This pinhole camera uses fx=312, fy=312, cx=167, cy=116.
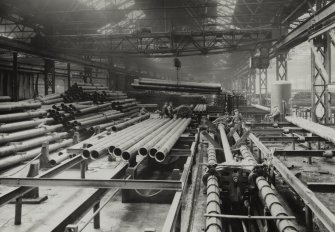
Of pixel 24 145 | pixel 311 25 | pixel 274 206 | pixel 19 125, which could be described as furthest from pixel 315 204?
pixel 311 25

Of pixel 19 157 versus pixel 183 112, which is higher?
pixel 183 112

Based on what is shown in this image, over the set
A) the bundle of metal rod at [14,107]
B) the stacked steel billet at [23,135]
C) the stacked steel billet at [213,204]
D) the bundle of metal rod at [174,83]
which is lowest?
the stacked steel billet at [213,204]

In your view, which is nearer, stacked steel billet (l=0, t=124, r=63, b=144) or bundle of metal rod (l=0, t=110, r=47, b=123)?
stacked steel billet (l=0, t=124, r=63, b=144)

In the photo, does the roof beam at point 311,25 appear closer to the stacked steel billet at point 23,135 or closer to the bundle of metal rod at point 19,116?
the stacked steel billet at point 23,135

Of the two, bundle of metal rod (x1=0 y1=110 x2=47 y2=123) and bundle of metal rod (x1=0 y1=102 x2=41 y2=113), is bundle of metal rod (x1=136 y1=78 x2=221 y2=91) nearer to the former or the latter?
bundle of metal rod (x1=0 y1=110 x2=47 y2=123)

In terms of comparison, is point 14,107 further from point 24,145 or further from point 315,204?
point 315,204

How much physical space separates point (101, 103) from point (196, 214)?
33.5 feet

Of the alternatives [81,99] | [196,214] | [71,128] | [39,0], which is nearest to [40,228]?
[196,214]

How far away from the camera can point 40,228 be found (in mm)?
4855

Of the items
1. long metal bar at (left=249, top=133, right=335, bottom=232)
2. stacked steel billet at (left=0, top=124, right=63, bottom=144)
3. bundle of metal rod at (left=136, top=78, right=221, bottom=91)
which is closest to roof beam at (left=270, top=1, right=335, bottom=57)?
bundle of metal rod at (left=136, top=78, right=221, bottom=91)

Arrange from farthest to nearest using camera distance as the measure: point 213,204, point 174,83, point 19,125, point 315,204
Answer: point 19,125, point 174,83, point 213,204, point 315,204

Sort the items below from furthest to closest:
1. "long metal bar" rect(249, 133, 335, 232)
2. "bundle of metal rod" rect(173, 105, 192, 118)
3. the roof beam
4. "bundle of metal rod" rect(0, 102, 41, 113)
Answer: "bundle of metal rod" rect(173, 105, 192, 118) < "bundle of metal rod" rect(0, 102, 41, 113) < the roof beam < "long metal bar" rect(249, 133, 335, 232)

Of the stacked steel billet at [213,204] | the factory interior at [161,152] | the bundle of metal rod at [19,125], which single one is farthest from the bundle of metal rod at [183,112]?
the stacked steel billet at [213,204]

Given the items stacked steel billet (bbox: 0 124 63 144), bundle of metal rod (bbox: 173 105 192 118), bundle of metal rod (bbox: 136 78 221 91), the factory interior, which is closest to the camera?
the factory interior
